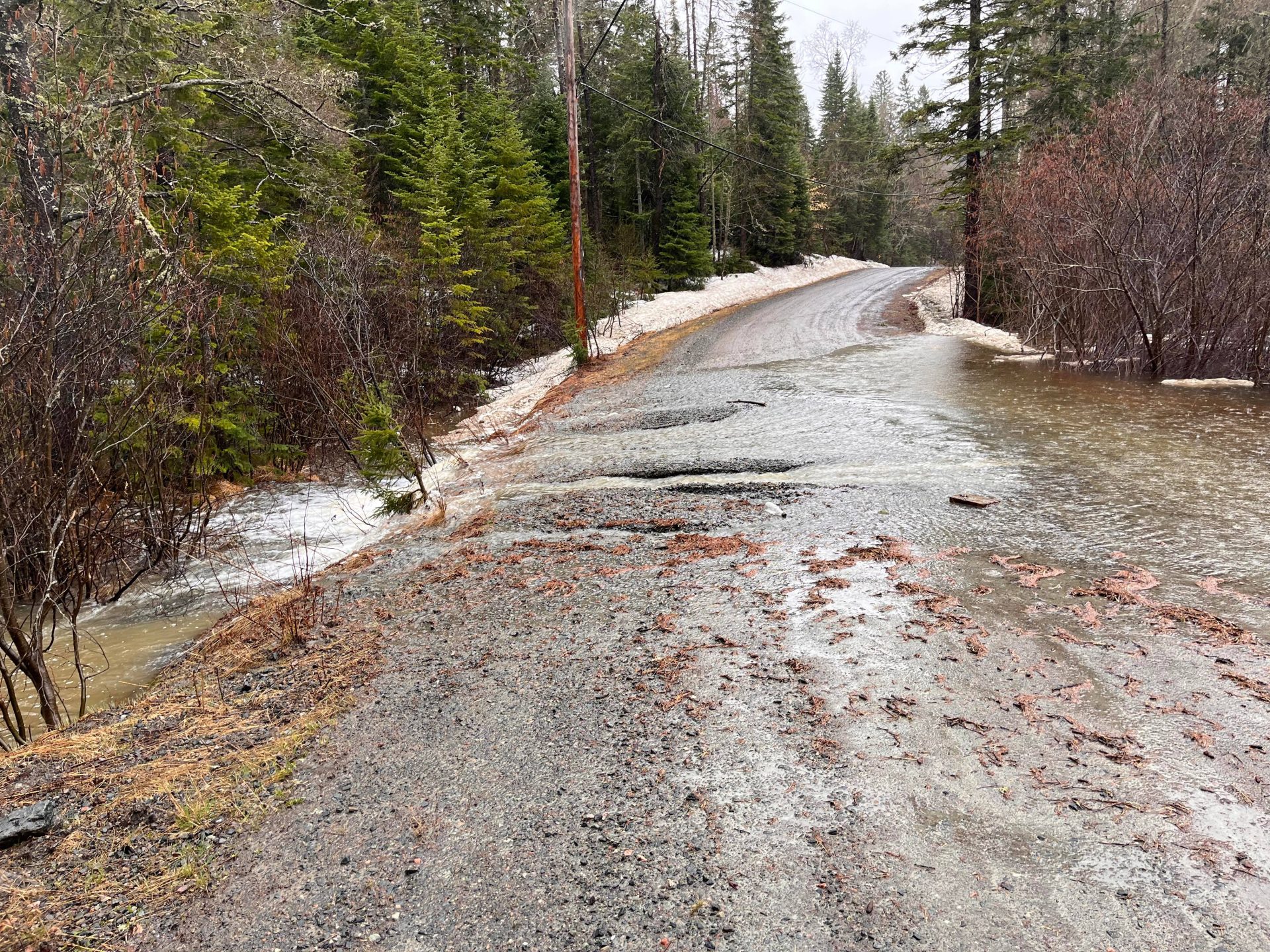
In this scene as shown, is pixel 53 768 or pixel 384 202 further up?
pixel 384 202

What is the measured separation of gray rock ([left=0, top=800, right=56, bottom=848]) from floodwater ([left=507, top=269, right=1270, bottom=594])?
16.7ft

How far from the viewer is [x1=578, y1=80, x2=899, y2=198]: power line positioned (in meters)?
21.4

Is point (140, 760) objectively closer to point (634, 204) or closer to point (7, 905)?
point (7, 905)

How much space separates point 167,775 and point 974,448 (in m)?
7.75

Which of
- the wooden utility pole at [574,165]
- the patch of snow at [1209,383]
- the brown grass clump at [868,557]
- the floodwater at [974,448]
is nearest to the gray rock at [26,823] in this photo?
the brown grass clump at [868,557]

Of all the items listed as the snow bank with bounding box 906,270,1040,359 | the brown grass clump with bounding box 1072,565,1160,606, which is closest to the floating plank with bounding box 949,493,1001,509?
the brown grass clump with bounding box 1072,565,1160,606

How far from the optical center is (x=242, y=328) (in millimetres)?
8789

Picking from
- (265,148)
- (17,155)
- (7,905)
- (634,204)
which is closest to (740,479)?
(7,905)

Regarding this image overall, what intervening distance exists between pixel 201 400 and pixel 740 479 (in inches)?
223

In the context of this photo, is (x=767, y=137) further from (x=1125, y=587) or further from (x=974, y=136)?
(x=1125, y=587)

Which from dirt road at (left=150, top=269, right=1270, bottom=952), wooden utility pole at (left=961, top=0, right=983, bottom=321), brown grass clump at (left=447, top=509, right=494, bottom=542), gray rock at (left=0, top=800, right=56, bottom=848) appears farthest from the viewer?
wooden utility pole at (left=961, top=0, right=983, bottom=321)

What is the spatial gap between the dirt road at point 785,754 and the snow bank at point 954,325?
10.7 m

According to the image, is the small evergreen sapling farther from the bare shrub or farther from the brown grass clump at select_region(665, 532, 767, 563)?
the bare shrub

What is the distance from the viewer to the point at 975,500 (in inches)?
247
